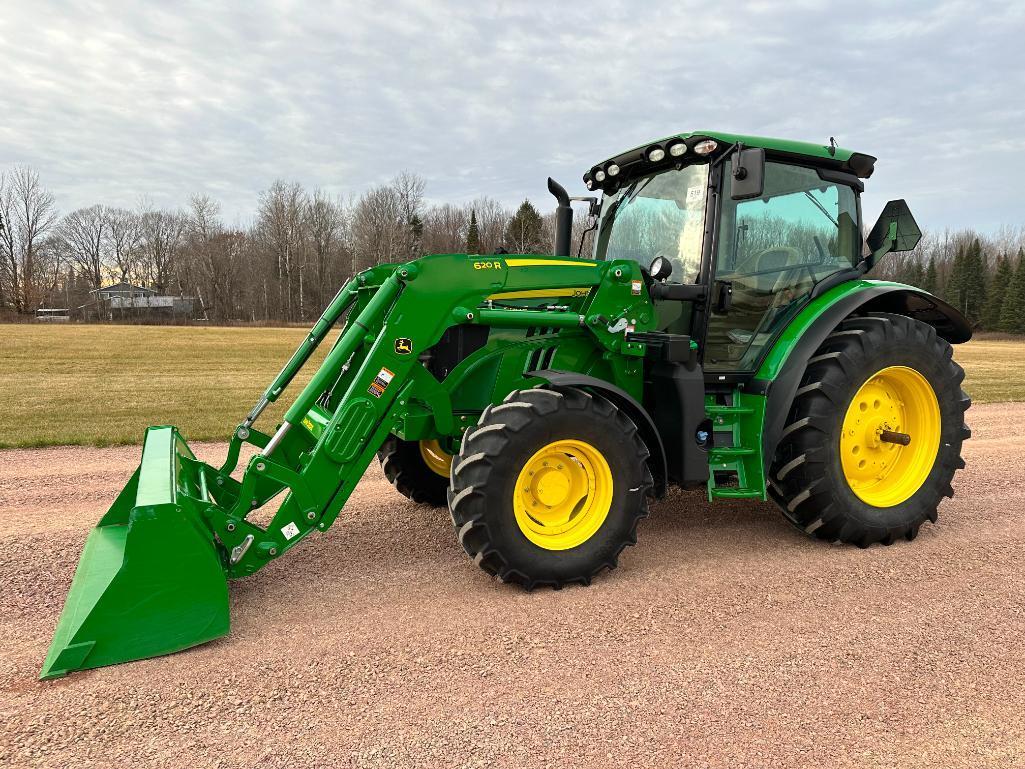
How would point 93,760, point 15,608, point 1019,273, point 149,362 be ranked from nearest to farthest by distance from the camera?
point 93,760, point 15,608, point 149,362, point 1019,273

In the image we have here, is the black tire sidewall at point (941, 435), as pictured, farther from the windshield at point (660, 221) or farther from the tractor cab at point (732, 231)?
the windshield at point (660, 221)

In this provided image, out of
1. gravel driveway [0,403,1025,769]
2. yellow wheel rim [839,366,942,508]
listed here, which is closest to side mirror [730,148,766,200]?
yellow wheel rim [839,366,942,508]

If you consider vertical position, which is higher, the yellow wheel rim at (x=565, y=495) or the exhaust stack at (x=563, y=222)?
the exhaust stack at (x=563, y=222)

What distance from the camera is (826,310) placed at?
489 cm

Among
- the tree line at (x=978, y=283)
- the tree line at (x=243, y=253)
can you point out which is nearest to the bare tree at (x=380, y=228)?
the tree line at (x=243, y=253)

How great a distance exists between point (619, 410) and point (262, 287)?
219ft

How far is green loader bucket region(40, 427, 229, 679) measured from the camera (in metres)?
3.10

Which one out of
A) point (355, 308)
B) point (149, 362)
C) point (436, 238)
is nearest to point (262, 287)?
point (436, 238)

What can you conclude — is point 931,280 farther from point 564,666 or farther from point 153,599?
point 153,599

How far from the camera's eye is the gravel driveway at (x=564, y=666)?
2621 millimetres

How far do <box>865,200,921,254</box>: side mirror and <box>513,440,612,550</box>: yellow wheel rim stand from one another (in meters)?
3.05

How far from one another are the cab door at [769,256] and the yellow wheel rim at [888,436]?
2.63 feet

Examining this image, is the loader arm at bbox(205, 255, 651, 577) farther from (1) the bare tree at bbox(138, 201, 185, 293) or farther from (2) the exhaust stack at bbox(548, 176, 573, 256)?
(1) the bare tree at bbox(138, 201, 185, 293)

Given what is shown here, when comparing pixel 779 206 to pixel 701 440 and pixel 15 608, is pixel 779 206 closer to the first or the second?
pixel 701 440
